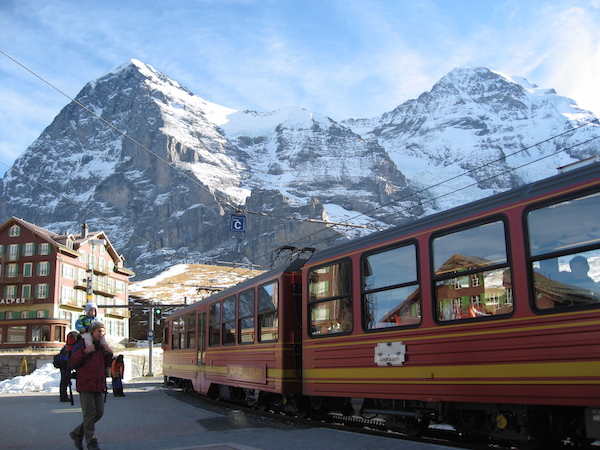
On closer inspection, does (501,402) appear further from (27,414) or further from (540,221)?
(27,414)

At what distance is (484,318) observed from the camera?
7.30 meters

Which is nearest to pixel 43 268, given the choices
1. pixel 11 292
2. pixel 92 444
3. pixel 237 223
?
pixel 11 292

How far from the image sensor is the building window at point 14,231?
60.5 m

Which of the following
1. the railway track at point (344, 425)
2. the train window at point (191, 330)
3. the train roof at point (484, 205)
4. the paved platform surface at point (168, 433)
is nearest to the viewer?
the train roof at point (484, 205)

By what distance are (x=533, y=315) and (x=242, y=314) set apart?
794 centimetres

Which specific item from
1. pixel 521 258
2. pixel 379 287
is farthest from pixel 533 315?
pixel 379 287

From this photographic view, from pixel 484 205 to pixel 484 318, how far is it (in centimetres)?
139

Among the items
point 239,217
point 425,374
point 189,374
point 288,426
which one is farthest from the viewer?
point 239,217

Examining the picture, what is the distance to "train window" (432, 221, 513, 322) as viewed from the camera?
7157 millimetres

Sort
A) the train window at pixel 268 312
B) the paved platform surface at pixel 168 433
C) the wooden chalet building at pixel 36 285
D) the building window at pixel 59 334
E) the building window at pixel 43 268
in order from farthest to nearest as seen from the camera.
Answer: the building window at pixel 43 268
the building window at pixel 59 334
the wooden chalet building at pixel 36 285
the train window at pixel 268 312
the paved platform surface at pixel 168 433

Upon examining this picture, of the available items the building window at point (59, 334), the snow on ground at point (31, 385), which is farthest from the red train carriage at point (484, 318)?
the building window at point (59, 334)

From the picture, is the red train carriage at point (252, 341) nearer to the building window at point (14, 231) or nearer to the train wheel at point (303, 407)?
the train wheel at point (303, 407)

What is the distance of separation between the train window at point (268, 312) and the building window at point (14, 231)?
5490 cm

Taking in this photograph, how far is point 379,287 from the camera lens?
29.9 feet
